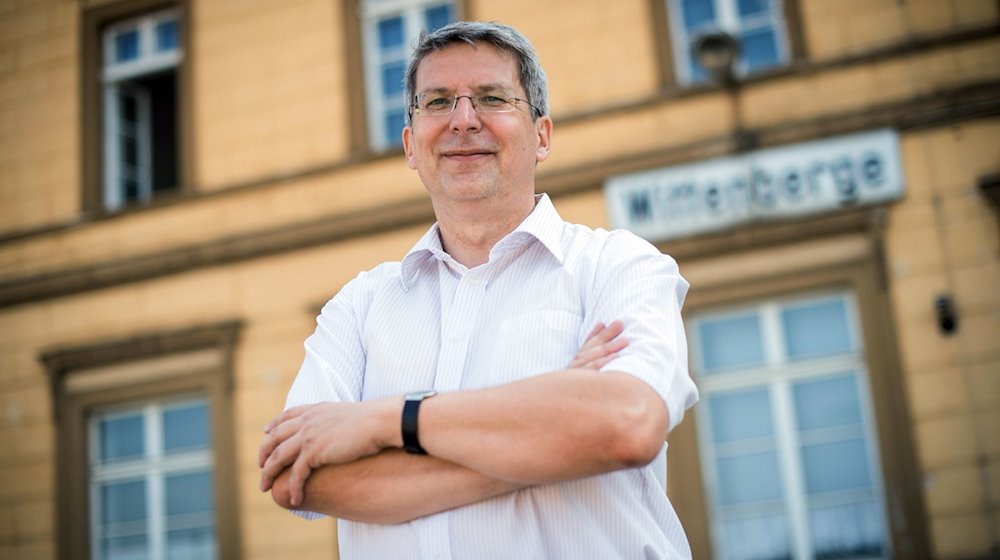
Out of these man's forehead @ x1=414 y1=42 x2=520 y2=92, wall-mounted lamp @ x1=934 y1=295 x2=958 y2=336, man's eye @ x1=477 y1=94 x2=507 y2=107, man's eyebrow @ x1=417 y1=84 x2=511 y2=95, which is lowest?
man's eye @ x1=477 y1=94 x2=507 y2=107

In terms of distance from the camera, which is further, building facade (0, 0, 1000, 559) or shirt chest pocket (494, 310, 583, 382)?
building facade (0, 0, 1000, 559)

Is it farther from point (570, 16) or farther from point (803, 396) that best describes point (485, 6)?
point (803, 396)

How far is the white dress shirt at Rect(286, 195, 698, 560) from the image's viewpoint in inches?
69.9

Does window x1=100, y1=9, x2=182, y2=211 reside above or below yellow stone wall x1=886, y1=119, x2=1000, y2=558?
above

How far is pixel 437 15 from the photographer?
9344 millimetres

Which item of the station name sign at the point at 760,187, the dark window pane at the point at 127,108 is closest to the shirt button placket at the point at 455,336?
the station name sign at the point at 760,187

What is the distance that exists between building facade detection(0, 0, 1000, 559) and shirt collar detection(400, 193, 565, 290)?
19.2 feet

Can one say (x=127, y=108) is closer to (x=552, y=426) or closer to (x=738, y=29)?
(x=738, y=29)

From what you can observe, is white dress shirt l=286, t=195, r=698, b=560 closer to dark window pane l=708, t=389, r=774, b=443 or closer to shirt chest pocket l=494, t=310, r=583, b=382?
shirt chest pocket l=494, t=310, r=583, b=382

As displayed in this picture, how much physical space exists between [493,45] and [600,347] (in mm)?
673

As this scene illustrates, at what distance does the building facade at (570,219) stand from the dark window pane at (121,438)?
2 centimetres

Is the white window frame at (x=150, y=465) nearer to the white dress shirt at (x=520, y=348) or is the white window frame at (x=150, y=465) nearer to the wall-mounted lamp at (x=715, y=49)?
the wall-mounted lamp at (x=715, y=49)

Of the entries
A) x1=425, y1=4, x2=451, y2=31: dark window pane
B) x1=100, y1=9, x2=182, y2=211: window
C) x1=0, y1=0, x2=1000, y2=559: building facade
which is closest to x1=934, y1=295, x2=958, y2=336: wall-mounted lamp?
x1=0, y1=0, x2=1000, y2=559: building facade

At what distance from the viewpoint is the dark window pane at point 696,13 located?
842cm
